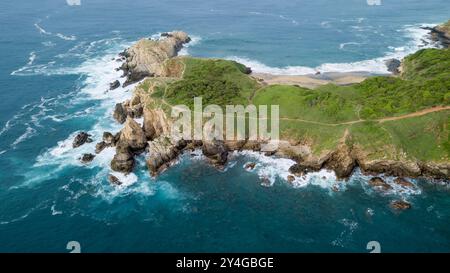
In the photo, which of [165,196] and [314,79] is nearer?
[165,196]

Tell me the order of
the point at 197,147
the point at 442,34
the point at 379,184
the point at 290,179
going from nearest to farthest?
the point at 379,184 < the point at 290,179 < the point at 197,147 < the point at 442,34

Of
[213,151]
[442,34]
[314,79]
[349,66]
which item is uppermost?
[442,34]

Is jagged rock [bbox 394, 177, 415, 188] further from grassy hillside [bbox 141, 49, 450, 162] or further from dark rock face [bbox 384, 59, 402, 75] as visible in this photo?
dark rock face [bbox 384, 59, 402, 75]

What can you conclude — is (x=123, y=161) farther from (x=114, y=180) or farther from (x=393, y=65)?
(x=393, y=65)

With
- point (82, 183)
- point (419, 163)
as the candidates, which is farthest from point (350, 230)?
point (82, 183)

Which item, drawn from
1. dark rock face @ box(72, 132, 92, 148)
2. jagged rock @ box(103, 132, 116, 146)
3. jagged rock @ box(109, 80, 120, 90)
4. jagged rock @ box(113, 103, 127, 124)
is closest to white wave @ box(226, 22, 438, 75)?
jagged rock @ box(109, 80, 120, 90)

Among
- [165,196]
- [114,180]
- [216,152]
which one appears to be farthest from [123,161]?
[216,152]

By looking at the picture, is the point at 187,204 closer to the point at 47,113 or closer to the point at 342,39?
the point at 47,113
